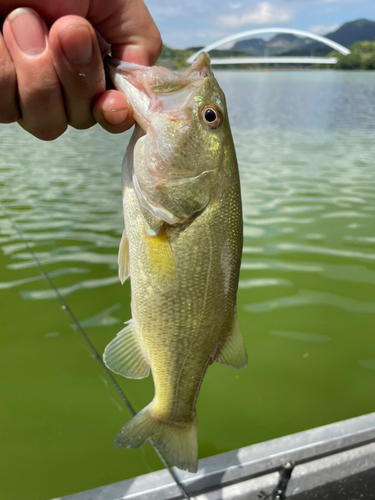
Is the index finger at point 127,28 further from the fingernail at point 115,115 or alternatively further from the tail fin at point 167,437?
the tail fin at point 167,437

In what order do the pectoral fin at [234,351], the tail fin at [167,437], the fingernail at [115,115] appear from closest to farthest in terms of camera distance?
the fingernail at [115,115], the tail fin at [167,437], the pectoral fin at [234,351]

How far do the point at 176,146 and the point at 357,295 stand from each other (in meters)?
4.01

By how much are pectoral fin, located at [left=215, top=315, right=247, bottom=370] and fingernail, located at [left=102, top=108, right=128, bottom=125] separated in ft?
3.07

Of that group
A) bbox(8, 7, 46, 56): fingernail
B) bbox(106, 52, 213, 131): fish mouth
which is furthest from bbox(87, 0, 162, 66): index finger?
bbox(8, 7, 46, 56): fingernail

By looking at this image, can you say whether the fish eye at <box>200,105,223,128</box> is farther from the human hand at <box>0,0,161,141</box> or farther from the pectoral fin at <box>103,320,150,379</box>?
the pectoral fin at <box>103,320,150,379</box>

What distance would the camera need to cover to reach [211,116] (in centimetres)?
158

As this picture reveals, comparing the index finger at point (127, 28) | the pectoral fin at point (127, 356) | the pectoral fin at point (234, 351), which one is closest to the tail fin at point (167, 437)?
the pectoral fin at point (127, 356)

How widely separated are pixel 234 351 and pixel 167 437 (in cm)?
46

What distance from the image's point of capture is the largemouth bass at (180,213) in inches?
60.9

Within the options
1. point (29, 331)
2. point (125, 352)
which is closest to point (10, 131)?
point (29, 331)

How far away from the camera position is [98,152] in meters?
13.9

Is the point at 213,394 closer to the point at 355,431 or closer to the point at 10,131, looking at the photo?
the point at 355,431

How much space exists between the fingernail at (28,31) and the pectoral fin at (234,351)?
127cm

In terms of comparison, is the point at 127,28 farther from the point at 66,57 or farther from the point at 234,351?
the point at 234,351
